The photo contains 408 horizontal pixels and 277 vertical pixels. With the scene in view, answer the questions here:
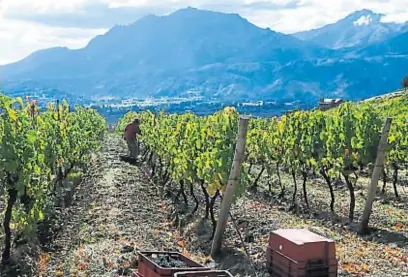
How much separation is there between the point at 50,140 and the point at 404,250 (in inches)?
584

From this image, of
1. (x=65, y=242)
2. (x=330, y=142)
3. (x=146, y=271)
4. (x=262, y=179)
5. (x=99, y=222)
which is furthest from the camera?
(x=262, y=179)

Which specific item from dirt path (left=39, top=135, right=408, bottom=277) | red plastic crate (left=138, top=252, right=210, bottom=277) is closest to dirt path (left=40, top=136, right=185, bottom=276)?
dirt path (left=39, top=135, right=408, bottom=277)

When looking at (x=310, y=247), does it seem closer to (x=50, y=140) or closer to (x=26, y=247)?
(x=26, y=247)

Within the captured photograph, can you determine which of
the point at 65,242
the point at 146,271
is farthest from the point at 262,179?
the point at 146,271

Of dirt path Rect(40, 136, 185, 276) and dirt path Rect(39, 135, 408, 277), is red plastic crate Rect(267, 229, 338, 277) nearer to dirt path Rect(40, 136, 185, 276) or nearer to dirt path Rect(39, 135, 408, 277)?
dirt path Rect(39, 135, 408, 277)

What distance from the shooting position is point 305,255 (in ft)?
43.0

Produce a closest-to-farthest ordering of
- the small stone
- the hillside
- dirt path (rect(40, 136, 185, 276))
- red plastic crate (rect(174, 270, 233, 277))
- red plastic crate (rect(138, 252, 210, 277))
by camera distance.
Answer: red plastic crate (rect(174, 270, 233, 277)) < red plastic crate (rect(138, 252, 210, 277)) < dirt path (rect(40, 136, 185, 276)) < the hillside < the small stone

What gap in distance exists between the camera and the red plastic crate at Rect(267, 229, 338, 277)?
13086mm

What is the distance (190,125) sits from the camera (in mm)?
25188

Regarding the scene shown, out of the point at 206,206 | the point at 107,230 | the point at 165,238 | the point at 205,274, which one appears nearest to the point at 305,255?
the point at 205,274

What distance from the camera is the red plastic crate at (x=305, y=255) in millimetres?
13086

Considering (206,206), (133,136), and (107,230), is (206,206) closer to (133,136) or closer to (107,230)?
(107,230)

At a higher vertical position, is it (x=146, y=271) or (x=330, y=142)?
(x=330, y=142)

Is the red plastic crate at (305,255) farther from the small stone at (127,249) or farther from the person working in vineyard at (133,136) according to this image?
the person working in vineyard at (133,136)
